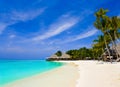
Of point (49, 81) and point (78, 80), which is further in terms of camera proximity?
point (49, 81)

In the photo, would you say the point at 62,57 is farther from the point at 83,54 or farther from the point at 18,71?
the point at 18,71

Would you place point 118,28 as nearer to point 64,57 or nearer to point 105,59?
point 105,59

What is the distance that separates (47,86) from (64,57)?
6122 centimetres

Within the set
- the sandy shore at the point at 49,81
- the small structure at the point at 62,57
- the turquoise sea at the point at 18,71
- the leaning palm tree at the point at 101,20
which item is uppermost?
the leaning palm tree at the point at 101,20

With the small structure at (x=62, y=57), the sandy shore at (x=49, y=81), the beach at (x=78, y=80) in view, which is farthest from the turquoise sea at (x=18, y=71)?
the small structure at (x=62, y=57)

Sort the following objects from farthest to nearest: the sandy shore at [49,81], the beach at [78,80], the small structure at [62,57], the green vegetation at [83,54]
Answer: the small structure at [62,57] < the green vegetation at [83,54] < the sandy shore at [49,81] < the beach at [78,80]

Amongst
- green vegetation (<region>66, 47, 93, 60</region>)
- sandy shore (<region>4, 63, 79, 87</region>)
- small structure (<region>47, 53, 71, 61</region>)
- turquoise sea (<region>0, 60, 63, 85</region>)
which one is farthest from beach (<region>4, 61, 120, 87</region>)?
small structure (<region>47, 53, 71, 61</region>)

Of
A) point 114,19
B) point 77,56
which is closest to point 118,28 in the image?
point 114,19

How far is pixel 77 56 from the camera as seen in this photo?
6644 centimetres

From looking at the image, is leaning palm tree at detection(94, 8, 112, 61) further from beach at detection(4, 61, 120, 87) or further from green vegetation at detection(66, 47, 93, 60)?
green vegetation at detection(66, 47, 93, 60)

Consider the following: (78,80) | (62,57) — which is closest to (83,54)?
(62,57)

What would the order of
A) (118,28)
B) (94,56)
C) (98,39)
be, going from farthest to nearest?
(94,56)
(98,39)
(118,28)

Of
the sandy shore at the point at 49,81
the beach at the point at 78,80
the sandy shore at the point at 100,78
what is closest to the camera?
the sandy shore at the point at 100,78

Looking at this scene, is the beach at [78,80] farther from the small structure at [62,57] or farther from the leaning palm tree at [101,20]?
the small structure at [62,57]
